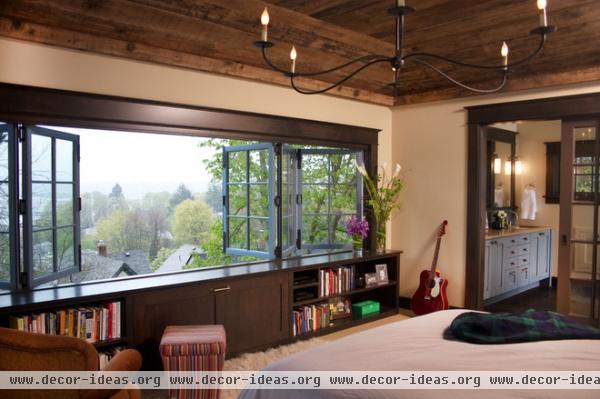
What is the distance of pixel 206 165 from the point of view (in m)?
5.08

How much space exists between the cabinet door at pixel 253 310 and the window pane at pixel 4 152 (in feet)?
5.52

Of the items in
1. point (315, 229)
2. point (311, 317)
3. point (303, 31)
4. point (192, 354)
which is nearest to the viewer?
point (192, 354)

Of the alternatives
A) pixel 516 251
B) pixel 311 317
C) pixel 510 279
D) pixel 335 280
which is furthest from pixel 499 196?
pixel 311 317

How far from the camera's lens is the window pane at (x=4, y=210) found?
3062 mm

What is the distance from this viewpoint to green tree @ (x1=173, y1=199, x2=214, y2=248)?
16.1 ft

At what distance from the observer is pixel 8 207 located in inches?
121

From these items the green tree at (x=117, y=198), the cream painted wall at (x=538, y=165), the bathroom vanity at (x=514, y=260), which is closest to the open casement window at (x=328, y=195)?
the bathroom vanity at (x=514, y=260)

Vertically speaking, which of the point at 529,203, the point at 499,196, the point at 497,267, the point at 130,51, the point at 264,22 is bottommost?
the point at 497,267

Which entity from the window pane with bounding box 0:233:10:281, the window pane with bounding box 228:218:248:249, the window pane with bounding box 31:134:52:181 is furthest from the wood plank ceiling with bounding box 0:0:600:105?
the window pane with bounding box 228:218:248:249

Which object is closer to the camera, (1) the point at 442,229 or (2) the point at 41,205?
(2) the point at 41,205

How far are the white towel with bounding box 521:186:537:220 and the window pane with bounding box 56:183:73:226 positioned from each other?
6204 millimetres

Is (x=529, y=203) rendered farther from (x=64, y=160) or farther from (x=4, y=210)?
(x=4, y=210)

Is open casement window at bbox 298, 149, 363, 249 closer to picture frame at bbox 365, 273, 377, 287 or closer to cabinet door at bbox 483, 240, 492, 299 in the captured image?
picture frame at bbox 365, 273, 377, 287

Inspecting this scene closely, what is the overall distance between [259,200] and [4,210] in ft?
7.65
